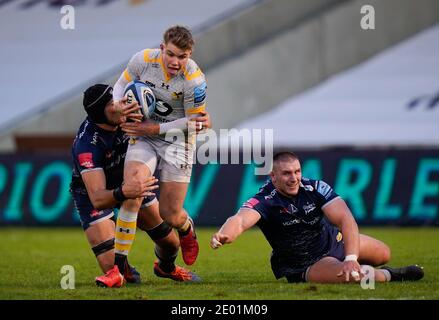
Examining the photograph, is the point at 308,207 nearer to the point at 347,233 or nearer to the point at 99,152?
the point at 347,233

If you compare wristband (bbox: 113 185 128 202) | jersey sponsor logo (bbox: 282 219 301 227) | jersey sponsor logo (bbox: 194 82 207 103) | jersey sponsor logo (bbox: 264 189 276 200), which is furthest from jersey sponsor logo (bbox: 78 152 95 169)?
jersey sponsor logo (bbox: 282 219 301 227)

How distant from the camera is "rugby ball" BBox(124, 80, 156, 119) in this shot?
8.99m

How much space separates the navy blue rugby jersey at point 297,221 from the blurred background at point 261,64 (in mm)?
10939

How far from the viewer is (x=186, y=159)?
31.2 ft

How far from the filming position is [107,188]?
30.8 feet

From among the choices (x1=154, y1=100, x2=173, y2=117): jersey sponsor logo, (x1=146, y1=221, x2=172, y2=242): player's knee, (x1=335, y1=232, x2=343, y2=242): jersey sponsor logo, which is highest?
(x1=154, y1=100, x2=173, y2=117): jersey sponsor logo

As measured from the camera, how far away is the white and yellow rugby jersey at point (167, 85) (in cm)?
917

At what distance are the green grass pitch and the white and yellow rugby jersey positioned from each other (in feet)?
5.48

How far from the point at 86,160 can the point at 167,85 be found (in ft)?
3.48

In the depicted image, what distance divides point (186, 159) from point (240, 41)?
12200 mm

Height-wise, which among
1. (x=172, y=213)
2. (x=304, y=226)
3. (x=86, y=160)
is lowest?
(x=304, y=226)

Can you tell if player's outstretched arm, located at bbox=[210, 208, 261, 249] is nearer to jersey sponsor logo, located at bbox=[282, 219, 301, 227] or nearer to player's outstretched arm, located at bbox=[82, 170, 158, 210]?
jersey sponsor logo, located at bbox=[282, 219, 301, 227]

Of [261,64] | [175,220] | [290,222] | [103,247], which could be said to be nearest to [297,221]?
[290,222]
